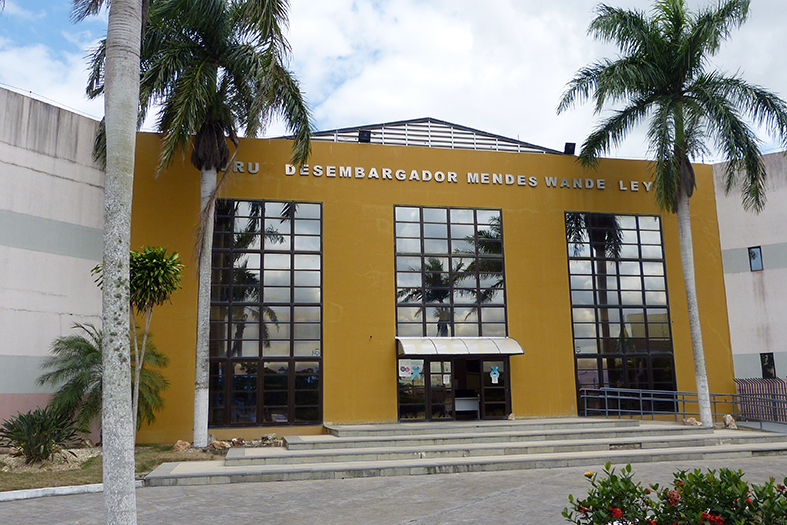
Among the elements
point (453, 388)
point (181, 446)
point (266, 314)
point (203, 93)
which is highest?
point (203, 93)

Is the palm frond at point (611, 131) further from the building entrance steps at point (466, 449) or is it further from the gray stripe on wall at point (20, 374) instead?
the gray stripe on wall at point (20, 374)

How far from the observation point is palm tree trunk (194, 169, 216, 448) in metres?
14.9

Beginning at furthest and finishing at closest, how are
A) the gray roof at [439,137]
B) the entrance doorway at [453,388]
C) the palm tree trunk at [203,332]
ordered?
the gray roof at [439,137], the entrance doorway at [453,388], the palm tree trunk at [203,332]

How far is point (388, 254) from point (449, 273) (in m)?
1.90

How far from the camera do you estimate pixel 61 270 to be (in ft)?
50.3

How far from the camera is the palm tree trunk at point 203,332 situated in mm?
14906

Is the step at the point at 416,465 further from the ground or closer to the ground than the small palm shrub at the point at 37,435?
closer to the ground

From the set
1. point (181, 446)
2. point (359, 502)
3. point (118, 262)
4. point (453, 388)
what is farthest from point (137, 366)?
point (453, 388)

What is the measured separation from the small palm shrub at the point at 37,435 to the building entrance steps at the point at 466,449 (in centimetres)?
214

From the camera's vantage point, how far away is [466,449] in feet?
44.3

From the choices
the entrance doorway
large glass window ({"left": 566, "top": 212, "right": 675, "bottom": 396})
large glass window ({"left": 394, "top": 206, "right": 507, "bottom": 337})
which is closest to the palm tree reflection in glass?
large glass window ({"left": 394, "top": 206, "right": 507, "bottom": 337})

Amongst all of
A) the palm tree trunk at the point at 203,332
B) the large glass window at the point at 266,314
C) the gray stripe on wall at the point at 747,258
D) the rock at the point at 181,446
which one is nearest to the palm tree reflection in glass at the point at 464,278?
the large glass window at the point at 266,314

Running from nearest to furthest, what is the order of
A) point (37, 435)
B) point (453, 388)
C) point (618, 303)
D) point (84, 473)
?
point (84, 473)
point (37, 435)
point (453, 388)
point (618, 303)

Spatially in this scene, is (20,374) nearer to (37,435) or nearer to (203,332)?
(37,435)
